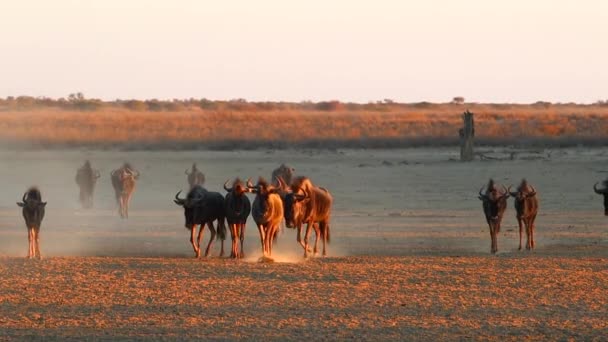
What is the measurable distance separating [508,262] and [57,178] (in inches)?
1039

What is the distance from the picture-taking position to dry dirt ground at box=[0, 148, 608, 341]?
13.4m

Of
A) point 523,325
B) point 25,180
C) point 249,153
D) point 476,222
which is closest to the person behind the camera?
point 523,325

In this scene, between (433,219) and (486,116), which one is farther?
(486,116)

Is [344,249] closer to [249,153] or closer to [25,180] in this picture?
[25,180]

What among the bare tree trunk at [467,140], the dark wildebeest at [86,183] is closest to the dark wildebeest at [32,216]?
the dark wildebeest at [86,183]

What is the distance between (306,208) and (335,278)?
3673mm

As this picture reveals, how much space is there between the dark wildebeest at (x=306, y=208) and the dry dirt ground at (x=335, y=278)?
441 millimetres

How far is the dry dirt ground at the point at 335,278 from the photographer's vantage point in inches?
526

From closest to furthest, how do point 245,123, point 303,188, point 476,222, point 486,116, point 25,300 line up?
point 25,300 < point 303,188 < point 476,222 < point 245,123 < point 486,116

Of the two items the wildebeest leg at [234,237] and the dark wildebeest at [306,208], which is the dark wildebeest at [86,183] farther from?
the wildebeest leg at [234,237]

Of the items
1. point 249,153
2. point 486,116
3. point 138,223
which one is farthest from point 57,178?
point 486,116

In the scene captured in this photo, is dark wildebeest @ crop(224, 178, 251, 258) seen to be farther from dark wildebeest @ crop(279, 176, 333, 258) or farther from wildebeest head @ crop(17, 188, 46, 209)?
wildebeest head @ crop(17, 188, 46, 209)

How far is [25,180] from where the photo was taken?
42312 millimetres

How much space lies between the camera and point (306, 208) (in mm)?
20609
